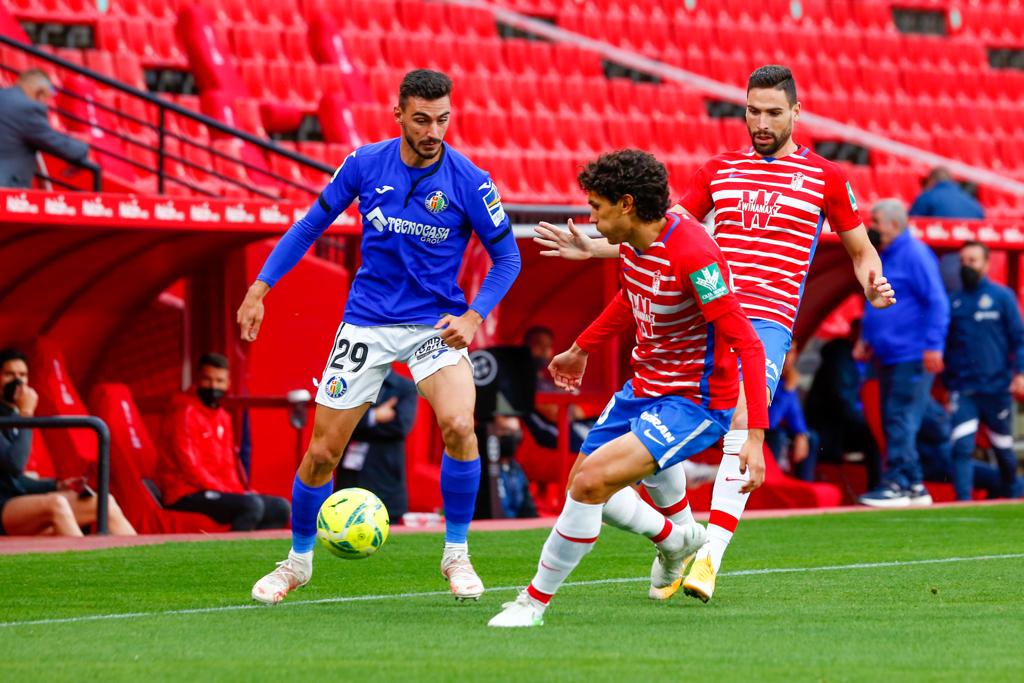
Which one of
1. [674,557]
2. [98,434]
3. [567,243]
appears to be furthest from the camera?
[98,434]

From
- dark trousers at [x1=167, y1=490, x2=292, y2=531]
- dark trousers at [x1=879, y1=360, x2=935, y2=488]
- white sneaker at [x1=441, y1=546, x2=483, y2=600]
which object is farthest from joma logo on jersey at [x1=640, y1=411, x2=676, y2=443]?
A: dark trousers at [x1=879, y1=360, x2=935, y2=488]

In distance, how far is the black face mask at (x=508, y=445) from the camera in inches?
465

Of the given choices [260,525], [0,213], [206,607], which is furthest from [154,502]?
[206,607]

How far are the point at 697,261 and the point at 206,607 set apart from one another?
227cm

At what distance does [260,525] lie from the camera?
35.3 feet

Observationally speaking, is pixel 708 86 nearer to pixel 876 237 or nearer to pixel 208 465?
pixel 876 237

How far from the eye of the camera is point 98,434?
395 inches

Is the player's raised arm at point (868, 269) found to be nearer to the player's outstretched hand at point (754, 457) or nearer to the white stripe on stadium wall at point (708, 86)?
the player's outstretched hand at point (754, 457)

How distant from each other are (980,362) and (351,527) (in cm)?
772

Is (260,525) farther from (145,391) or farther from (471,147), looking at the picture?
(471,147)

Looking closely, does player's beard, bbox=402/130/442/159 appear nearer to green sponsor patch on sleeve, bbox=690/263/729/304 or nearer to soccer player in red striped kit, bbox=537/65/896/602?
soccer player in red striped kit, bbox=537/65/896/602

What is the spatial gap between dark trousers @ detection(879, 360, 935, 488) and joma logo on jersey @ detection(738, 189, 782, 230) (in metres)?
5.51

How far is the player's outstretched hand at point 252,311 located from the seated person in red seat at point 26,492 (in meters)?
3.75

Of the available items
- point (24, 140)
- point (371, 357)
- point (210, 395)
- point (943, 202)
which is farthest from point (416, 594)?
point (943, 202)
